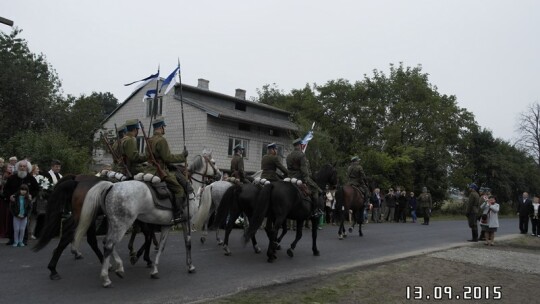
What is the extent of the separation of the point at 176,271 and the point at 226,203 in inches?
109

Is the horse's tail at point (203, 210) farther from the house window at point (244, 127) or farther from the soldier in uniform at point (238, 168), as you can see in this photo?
the house window at point (244, 127)

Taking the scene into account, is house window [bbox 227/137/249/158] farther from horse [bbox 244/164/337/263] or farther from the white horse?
horse [bbox 244/164/337/263]

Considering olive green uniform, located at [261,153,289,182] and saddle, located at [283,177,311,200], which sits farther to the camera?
olive green uniform, located at [261,153,289,182]

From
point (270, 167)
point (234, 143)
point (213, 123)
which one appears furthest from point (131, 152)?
point (234, 143)

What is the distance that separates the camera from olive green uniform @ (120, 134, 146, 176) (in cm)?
873

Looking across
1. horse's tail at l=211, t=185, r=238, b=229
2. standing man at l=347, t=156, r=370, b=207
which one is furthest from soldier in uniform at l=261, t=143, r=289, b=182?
standing man at l=347, t=156, r=370, b=207

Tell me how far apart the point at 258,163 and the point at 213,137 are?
5.33 m

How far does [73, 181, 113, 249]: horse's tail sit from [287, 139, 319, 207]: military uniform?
4.73 meters

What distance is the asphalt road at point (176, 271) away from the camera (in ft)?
22.5

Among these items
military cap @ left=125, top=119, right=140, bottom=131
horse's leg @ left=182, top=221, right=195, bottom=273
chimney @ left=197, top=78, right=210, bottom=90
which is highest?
chimney @ left=197, top=78, right=210, bottom=90

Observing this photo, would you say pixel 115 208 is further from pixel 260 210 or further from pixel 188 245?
pixel 260 210

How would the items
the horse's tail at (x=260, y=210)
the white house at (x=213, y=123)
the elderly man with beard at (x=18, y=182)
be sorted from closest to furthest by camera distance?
1. the horse's tail at (x=260, y=210)
2. the elderly man with beard at (x=18, y=182)
3. the white house at (x=213, y=123)

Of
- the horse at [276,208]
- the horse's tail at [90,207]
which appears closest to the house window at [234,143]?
the horse at [276,208]

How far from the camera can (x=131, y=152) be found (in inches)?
344
